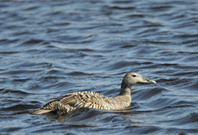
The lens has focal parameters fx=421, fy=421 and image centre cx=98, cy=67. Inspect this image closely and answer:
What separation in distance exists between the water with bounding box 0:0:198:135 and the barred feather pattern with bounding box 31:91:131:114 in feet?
0.62

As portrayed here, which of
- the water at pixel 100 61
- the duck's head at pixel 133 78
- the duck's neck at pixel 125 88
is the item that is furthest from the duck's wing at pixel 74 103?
the duck's head at pixel 133 78

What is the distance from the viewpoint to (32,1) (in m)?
24.7

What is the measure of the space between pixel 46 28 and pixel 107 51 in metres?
5.05

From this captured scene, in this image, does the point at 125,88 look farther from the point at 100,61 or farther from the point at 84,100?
the point at 100,61

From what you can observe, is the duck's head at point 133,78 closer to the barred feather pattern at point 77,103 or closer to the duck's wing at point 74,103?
the barred feather pattern at point 77,103

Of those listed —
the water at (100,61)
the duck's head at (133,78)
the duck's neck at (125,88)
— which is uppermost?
the duck's head at (133,78)

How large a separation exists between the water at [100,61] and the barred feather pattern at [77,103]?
7.5 inches

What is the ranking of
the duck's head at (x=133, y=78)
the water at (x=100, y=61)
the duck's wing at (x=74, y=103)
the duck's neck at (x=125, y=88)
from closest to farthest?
1. the water at (x=100, y=61)
2. the duck's wing at (x=74, y=103)
3. the duck's head at (x=133, y=78)
4. the duck's neck at (x=125, y=88)

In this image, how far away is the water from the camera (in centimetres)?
880

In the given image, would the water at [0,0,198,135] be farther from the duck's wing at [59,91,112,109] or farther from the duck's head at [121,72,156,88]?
the duck's head at [121,72,156,88]

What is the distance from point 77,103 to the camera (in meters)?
9.32

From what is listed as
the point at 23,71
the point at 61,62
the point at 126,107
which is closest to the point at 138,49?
the point at 61,62

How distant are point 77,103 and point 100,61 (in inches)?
199

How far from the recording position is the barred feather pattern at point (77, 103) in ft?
30.2
